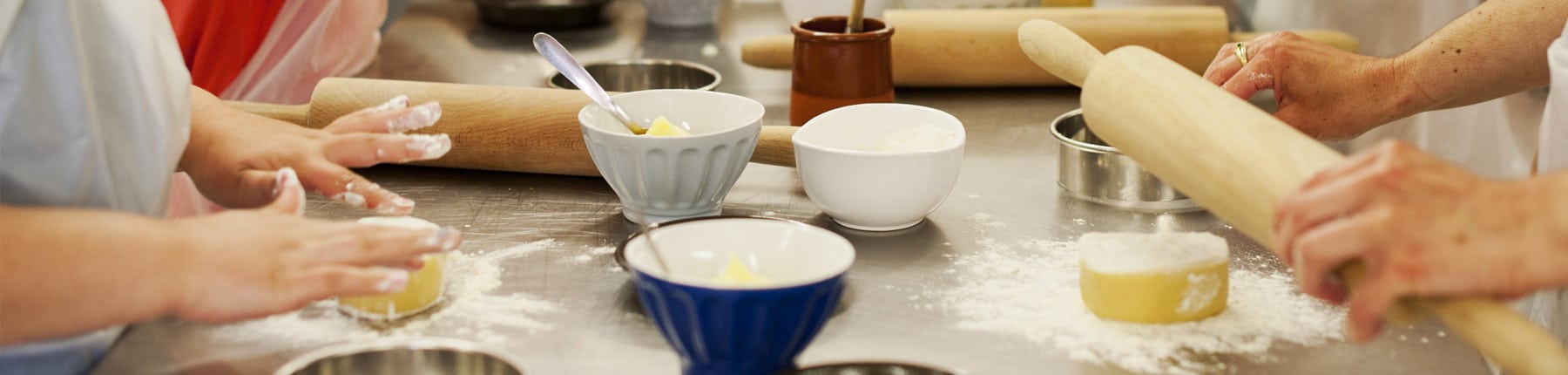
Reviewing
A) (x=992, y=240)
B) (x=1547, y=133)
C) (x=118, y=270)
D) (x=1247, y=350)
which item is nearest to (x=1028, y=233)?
(x=992, y=240)

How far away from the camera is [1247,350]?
0.90 meters

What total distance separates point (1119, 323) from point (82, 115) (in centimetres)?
77

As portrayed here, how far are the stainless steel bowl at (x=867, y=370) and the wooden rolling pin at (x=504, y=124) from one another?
18.6 inches

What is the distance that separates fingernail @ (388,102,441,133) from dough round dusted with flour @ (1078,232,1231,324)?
0.56 metres

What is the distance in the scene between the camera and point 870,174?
110 cm

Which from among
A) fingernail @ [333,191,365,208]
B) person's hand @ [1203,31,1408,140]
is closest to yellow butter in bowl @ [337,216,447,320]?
fingernail @ [333,191,365,208]

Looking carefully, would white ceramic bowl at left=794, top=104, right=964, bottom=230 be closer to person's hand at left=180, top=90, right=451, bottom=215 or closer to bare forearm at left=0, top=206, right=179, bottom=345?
person's hand at left=180, top=90, right=451, bottom=215

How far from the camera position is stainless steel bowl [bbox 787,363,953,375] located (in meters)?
0.81

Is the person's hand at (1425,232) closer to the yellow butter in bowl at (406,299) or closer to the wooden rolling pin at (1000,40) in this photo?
the yellow butter in bowl at (406,299)

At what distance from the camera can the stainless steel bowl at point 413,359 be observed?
83 centimetres

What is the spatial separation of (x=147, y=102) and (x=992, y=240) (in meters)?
0.71

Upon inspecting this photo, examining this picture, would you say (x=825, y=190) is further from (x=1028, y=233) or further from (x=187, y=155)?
(x=187, y=155)

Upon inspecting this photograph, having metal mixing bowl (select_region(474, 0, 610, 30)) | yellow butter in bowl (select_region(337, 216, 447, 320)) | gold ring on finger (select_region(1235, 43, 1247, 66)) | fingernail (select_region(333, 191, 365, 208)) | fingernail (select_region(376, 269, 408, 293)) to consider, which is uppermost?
gold ring on finger (select_region(1235, 43, 1247, 66))

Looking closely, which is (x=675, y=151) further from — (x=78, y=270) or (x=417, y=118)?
(x=78, y=270)
